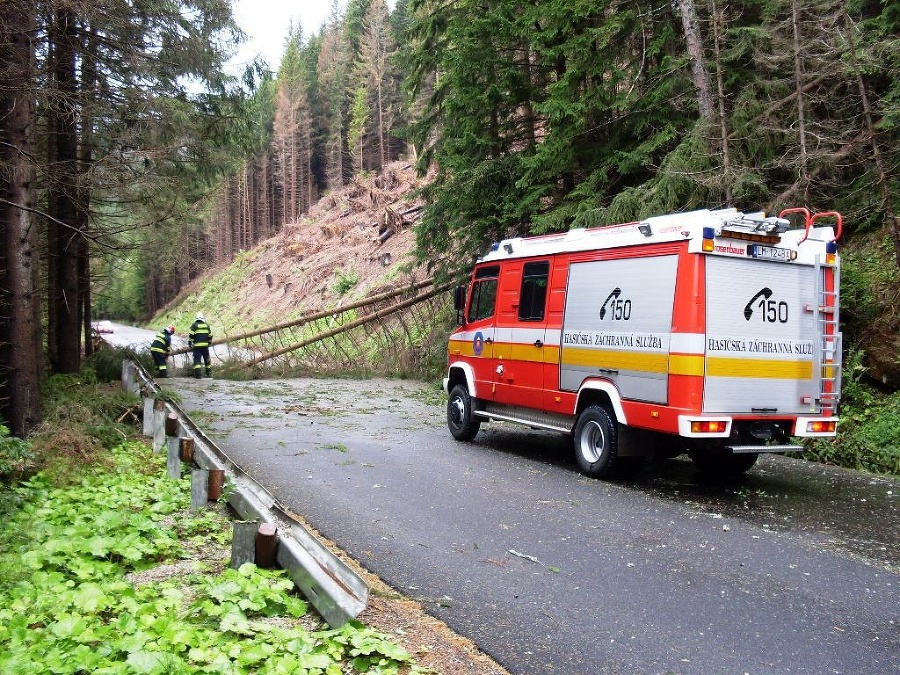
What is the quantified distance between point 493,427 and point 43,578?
917 cm

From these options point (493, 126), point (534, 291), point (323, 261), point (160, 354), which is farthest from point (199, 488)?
point (323, 261)

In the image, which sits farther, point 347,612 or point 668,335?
point 668,335

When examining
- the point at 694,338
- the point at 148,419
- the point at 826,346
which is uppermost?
the point at 694,338

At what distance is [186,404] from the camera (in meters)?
15.0

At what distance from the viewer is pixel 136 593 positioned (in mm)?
4375

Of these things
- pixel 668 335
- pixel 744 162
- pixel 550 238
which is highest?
pixel 744 162

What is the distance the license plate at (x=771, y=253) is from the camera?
7.74 metres

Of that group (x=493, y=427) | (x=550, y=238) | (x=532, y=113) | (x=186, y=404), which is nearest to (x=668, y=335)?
(x=550, y=238)

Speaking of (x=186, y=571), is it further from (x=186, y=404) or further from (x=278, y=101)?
(x=278, y=101)

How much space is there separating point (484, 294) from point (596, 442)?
11.3 feet

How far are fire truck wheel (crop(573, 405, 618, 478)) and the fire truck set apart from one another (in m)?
0.02

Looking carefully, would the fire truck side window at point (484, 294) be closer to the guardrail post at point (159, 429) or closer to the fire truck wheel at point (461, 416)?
the fire truck wheel at point (461, 416)

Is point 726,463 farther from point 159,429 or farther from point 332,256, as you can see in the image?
point 332,256

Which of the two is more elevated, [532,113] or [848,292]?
[532,113]
